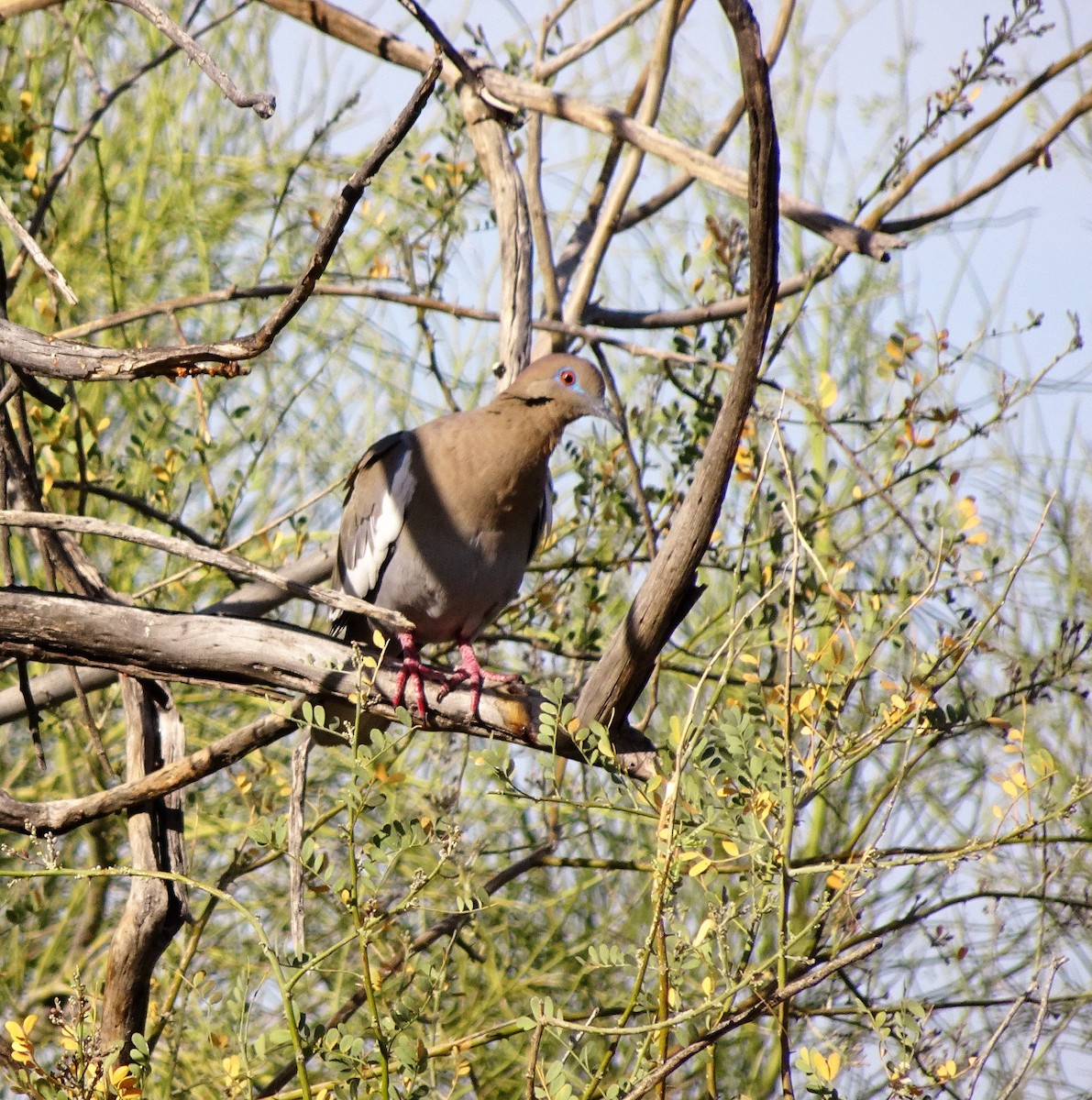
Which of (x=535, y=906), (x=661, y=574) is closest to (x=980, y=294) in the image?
(x=535, y=906)

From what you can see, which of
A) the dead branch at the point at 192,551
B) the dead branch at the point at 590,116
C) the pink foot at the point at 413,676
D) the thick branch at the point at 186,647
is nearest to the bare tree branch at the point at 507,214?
the dead branch at the point at 590,116

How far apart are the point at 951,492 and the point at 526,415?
3.77 ft

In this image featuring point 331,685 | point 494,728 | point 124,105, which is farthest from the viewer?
point 124,105

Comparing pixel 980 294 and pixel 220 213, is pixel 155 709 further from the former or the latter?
pixel 980 294

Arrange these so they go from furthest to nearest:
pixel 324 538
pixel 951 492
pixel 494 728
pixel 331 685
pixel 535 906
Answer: pixel 324 538 → pixel 535 906 → pixel 951 492 → pixel 494 728 → pixel 331 685

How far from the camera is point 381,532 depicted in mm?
3650

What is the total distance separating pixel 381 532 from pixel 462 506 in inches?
9.5

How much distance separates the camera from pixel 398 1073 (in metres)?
2.09

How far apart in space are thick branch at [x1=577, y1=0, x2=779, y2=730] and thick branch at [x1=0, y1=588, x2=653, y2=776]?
0.49 feet

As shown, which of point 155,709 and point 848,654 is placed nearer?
point 155,709

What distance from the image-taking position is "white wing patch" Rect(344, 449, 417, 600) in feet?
11.9

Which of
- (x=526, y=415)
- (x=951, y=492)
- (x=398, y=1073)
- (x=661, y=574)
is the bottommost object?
(x=398, y=1073)

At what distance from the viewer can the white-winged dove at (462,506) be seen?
142 inches

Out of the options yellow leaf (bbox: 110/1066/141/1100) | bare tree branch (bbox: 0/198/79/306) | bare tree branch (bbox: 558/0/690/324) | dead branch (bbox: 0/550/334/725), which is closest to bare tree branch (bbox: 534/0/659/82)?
bare tree branch (bbox: 558/0/690/324)
